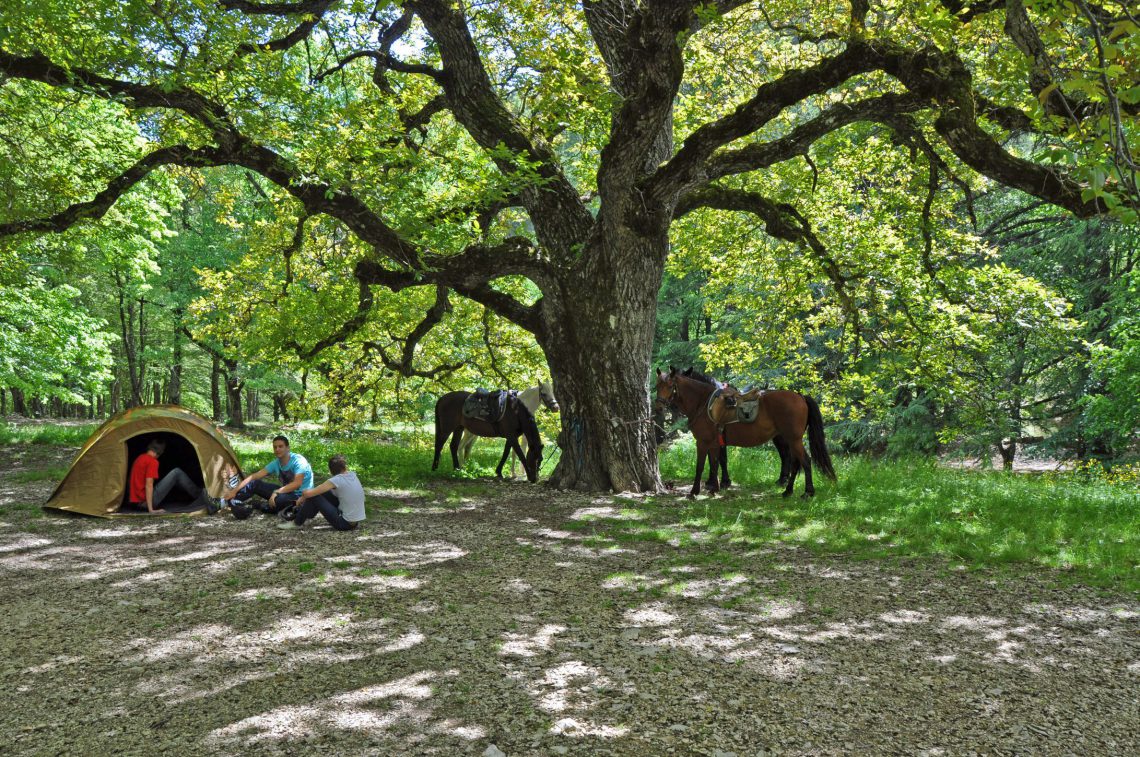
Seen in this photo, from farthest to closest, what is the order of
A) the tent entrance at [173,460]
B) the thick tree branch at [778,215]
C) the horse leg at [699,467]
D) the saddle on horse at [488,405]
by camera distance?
1. the saddle on horse at [488,405]
2. the thick tree branch at [778,215]
3. the horse leg at [699,467]
4. the tent entrance at [173,460]

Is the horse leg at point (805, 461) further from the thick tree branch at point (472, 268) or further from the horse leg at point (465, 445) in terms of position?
the horse leg at point (465, 445)

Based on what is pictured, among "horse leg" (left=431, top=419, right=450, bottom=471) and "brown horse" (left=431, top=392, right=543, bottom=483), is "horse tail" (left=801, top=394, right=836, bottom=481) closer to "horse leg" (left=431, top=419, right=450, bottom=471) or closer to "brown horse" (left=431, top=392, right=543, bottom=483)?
"brown horse" (left=431, top=392, right=543, bottom=483)

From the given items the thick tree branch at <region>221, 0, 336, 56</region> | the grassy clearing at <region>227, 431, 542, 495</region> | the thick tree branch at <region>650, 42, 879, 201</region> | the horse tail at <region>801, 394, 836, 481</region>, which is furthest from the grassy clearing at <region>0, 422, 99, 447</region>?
the horse tail at <region>801, 394, 836, 481</region>

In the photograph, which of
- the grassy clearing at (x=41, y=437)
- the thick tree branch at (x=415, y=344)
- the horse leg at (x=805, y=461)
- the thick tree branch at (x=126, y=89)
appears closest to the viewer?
the thick tree branch at (x=126, y=89)

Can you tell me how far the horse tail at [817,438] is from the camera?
11.2 meters

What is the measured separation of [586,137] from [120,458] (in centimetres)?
864

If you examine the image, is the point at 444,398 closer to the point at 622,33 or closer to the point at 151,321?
the point at 622,33

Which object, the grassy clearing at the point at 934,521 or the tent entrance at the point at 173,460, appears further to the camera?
the tent entrance at the point at 173,460

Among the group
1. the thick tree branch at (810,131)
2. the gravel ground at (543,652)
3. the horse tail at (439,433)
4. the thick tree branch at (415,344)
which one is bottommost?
the gravel ground at (543,652)

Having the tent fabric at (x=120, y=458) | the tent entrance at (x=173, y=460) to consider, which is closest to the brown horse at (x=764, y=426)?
the tent fabric at (x=120, y=458)

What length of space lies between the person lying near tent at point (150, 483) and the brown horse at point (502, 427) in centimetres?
516

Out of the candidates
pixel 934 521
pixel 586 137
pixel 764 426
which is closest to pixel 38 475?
pixel 586 137

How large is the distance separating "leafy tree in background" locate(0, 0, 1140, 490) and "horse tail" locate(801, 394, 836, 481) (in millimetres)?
2369

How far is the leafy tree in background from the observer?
8844 millimetres
